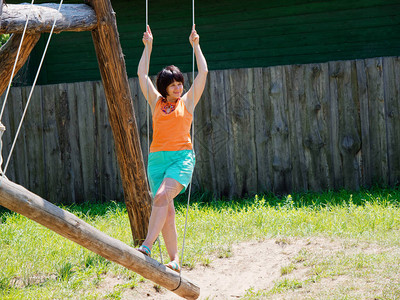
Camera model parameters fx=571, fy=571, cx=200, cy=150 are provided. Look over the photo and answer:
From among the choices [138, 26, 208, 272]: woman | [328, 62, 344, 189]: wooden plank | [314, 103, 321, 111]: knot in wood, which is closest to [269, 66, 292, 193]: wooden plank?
[314, 103, 321, 111]: knot in wood

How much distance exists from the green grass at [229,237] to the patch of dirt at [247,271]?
7cm

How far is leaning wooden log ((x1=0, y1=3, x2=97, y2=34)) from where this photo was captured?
4.52 meters

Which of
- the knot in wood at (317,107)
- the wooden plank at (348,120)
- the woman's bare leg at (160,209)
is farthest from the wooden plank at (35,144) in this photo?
the woman's bare leg at (160,209)

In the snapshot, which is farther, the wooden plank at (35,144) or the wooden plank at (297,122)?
the wooden plank at (35,144)

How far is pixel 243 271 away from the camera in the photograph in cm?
521

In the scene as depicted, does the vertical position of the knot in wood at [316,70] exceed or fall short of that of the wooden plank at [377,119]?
it exceeds it

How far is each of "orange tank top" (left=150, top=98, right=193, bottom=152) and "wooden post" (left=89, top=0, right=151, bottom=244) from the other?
1.05 meters

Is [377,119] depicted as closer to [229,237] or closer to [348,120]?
[348,120]

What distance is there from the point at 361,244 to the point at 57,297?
112 inches

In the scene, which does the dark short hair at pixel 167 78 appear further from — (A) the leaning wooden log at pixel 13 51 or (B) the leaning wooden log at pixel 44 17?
(A) the leaning wooden log at pixel 13 51

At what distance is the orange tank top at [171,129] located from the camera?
4332 millimetres

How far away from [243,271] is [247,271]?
4 cm

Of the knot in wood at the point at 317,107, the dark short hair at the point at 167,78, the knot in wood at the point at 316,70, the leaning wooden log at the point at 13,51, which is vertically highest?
the leaning wooden log at the point at 13,51

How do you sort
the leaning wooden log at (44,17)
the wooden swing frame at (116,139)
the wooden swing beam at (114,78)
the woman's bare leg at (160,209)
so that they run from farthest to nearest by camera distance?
the wooden swing beam at (114,78), the leaning wooden log at (44,17), the woman's bare leg at (160,209), the wooden swing frame at (116,139)
